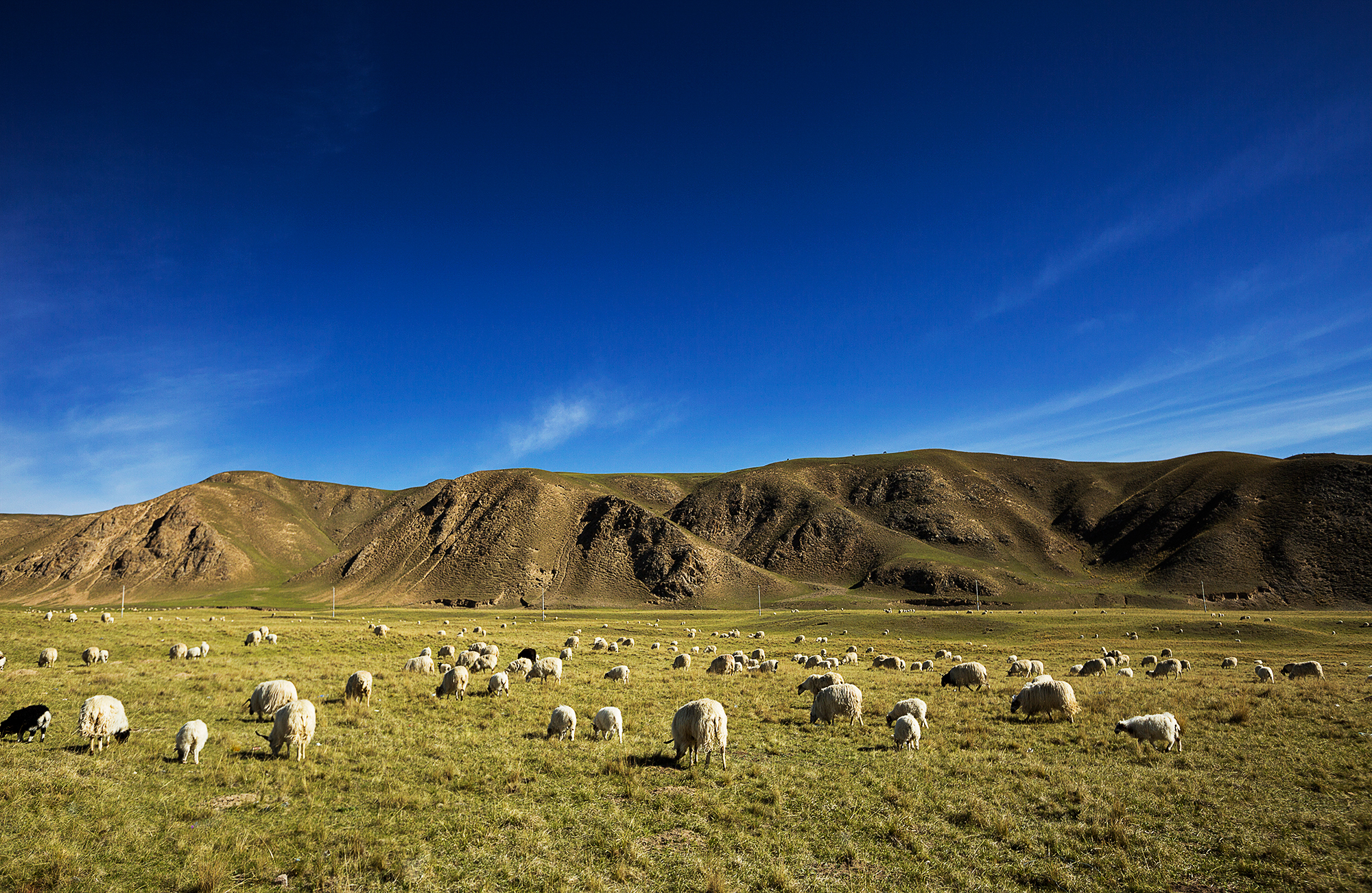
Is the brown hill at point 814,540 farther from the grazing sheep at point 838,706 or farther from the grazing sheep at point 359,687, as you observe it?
the grazing sheep at point 838,706

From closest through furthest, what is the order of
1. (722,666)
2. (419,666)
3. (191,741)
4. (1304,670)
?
1. (191,741)
2. (1304,670)
3. (419,666)
4. (722,666)

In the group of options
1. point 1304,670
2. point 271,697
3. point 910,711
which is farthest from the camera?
point 1304,670

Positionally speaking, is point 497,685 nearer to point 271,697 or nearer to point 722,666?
point 271,697

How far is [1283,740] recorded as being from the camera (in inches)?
626

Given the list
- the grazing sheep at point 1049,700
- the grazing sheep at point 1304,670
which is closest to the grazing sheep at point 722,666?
the grazing sheep at point 1049,700

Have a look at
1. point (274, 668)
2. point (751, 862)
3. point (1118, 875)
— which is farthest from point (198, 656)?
point (1118, 875)

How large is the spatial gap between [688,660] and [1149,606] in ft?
325

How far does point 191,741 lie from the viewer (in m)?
13.9

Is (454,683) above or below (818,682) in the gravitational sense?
above

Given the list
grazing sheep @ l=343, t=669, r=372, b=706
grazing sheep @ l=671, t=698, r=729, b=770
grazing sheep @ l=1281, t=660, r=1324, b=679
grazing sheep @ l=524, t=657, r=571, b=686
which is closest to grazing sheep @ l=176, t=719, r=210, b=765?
grazing sheep @ l=343, t=669, r=372, b=706

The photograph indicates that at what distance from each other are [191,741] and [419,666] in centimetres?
1582

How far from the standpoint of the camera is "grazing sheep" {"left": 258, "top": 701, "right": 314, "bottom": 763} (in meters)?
14.4

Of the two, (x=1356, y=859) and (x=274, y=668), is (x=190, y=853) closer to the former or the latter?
(x=1356, y=859)

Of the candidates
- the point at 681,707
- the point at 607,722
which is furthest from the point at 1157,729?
the point at 607,722
